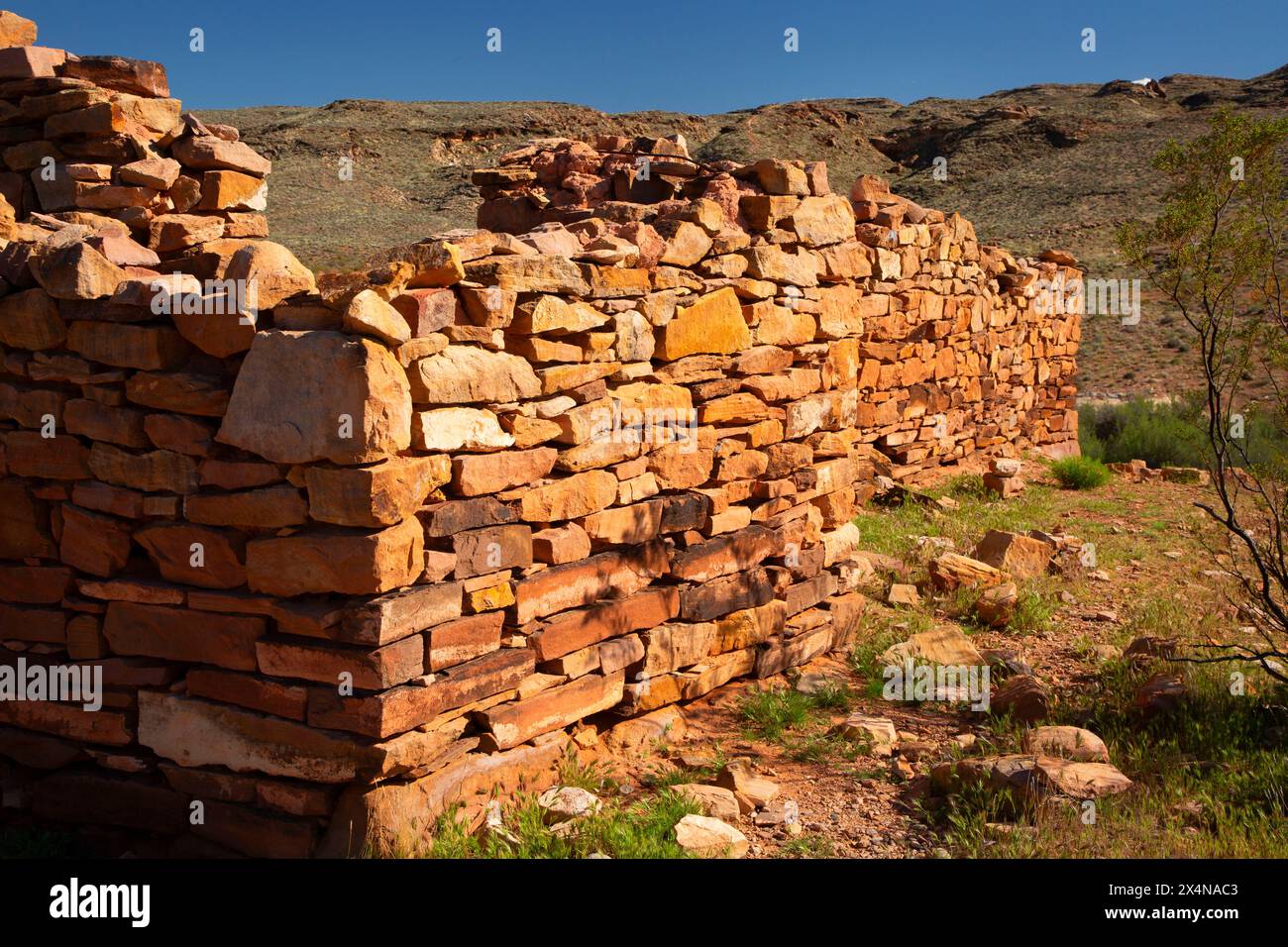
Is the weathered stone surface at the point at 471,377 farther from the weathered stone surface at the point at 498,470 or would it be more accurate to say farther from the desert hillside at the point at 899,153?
the desert hillside at the point at 899,153

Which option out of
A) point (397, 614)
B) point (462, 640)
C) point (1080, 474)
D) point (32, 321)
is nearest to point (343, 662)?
point (397, 614)

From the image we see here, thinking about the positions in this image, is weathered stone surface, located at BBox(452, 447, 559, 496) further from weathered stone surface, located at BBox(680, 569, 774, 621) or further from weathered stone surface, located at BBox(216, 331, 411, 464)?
weathered stone surface, located at BBox(680, 569, 774, 621)

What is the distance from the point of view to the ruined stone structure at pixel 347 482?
3555mm

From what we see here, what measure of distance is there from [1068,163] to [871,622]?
3128 centimetres

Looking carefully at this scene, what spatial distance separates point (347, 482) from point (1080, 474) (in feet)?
31.8

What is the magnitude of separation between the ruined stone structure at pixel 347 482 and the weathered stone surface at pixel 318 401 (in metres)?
0.01

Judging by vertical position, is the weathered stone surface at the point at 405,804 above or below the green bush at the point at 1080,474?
below

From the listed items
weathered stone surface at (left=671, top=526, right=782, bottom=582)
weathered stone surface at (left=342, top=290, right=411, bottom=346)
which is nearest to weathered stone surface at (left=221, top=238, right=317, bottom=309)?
weathered stone surface at (left=342, top=290, right=411, bottom=346)

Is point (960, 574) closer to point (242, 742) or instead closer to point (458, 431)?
point (458, 431)

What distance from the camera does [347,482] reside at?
342cm

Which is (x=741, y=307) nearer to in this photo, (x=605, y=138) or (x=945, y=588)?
(x=605, y=138)

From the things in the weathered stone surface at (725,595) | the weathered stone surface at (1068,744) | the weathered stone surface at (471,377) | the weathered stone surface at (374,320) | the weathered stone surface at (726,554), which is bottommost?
the weathered stone surface at (1068,744)

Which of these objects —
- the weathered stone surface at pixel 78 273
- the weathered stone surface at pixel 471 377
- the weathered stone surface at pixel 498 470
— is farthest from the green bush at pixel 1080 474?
the weathered stone surface at pixel 78 273

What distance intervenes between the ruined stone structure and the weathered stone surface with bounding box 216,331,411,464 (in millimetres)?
11
